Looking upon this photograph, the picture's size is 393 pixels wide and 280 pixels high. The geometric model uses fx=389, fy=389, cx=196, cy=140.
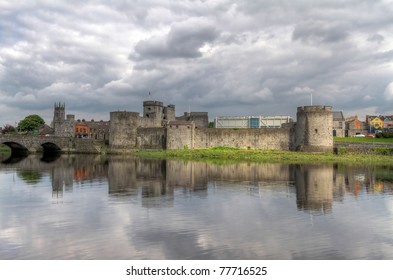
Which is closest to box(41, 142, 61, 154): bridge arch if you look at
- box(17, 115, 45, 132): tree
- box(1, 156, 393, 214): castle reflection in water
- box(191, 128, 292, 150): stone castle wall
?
box(191, 128, 292, 150): stone castle wall

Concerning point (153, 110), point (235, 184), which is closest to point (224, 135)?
point (153, 110)

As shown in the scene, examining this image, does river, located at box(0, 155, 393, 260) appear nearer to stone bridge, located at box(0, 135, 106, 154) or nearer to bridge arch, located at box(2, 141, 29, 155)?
stone bridge, located at box(0, 135, 106, 154)

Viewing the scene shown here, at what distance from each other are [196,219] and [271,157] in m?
24.3

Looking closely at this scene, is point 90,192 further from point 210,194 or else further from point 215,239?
point 215,239

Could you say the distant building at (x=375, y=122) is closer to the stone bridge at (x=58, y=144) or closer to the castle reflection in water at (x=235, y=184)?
the stone bridge at (x=58, y=144)

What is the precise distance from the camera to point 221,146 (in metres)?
43.1

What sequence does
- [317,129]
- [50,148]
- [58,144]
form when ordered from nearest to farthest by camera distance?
[317,129], [58,144], [50,148]

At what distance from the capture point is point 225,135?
43.3 meters

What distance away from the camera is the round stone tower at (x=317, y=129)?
37656 millimetres

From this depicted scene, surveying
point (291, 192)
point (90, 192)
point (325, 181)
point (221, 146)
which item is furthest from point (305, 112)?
point (90, 192)

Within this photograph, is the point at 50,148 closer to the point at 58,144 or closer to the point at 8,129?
the point at 58,144

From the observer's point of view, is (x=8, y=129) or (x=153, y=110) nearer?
(x=153, y=110)

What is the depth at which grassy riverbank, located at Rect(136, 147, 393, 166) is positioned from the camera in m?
31.9
